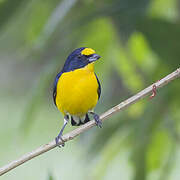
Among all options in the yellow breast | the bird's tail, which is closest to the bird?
the yellow breast

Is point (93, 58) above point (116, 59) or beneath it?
beneath

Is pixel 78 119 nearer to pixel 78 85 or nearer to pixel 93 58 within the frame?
pixel 78 85

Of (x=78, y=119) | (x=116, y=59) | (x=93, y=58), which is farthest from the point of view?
(x=116, y=59)

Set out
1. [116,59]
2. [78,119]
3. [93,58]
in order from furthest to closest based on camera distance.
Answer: [116,59] < [78,119] < [93,58]

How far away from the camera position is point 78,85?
246 cm

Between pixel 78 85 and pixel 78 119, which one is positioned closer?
pixel 78 85

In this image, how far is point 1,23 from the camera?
230 centimetres

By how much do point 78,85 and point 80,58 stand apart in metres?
0.15

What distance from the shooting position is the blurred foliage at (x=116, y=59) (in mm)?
2357

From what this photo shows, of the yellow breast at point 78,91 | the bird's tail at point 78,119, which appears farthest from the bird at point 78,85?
the bird's tail at point 78,119

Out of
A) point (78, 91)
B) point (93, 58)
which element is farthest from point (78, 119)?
point (93, 58)

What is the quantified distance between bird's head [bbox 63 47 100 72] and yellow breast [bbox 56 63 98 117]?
3cm

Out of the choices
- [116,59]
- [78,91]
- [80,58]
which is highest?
[116,59]

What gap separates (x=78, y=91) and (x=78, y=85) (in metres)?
0.03
